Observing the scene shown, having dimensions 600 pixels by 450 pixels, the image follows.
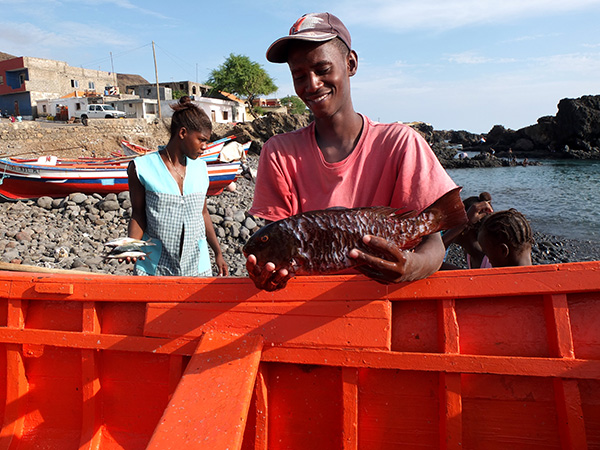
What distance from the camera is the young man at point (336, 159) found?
5.51ft

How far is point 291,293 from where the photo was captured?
7.26ft

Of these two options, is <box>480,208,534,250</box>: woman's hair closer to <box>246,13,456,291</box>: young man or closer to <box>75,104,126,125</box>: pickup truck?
<box>246,13,456,291</box>: young man

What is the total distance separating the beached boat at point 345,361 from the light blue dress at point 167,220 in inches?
30.5

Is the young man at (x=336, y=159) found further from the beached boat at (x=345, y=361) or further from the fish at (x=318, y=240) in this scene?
the beached boat at (x=345, y=361)

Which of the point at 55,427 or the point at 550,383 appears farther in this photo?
the point at 55,427

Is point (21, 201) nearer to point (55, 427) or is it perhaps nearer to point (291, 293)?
point (55, 427)

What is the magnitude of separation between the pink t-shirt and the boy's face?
189mm

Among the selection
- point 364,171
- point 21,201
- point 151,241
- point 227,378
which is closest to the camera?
point 364,171

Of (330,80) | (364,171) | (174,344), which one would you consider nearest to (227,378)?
(174,344)

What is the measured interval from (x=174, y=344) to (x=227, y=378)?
0.53 metres

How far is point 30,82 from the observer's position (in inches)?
1677

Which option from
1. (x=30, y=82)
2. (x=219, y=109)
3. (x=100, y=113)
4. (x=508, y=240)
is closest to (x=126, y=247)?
(x=508, y=240)

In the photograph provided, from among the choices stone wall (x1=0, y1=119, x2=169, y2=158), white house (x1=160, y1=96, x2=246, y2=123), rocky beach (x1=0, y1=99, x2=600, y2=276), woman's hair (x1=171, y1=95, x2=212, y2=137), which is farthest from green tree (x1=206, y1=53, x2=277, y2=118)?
woman's hair (x1=171, y1=95, x2=212, y2=137)

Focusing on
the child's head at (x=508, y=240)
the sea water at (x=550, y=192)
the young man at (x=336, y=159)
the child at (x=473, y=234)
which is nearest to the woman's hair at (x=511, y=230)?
the child's head at (x=508, y=240)
